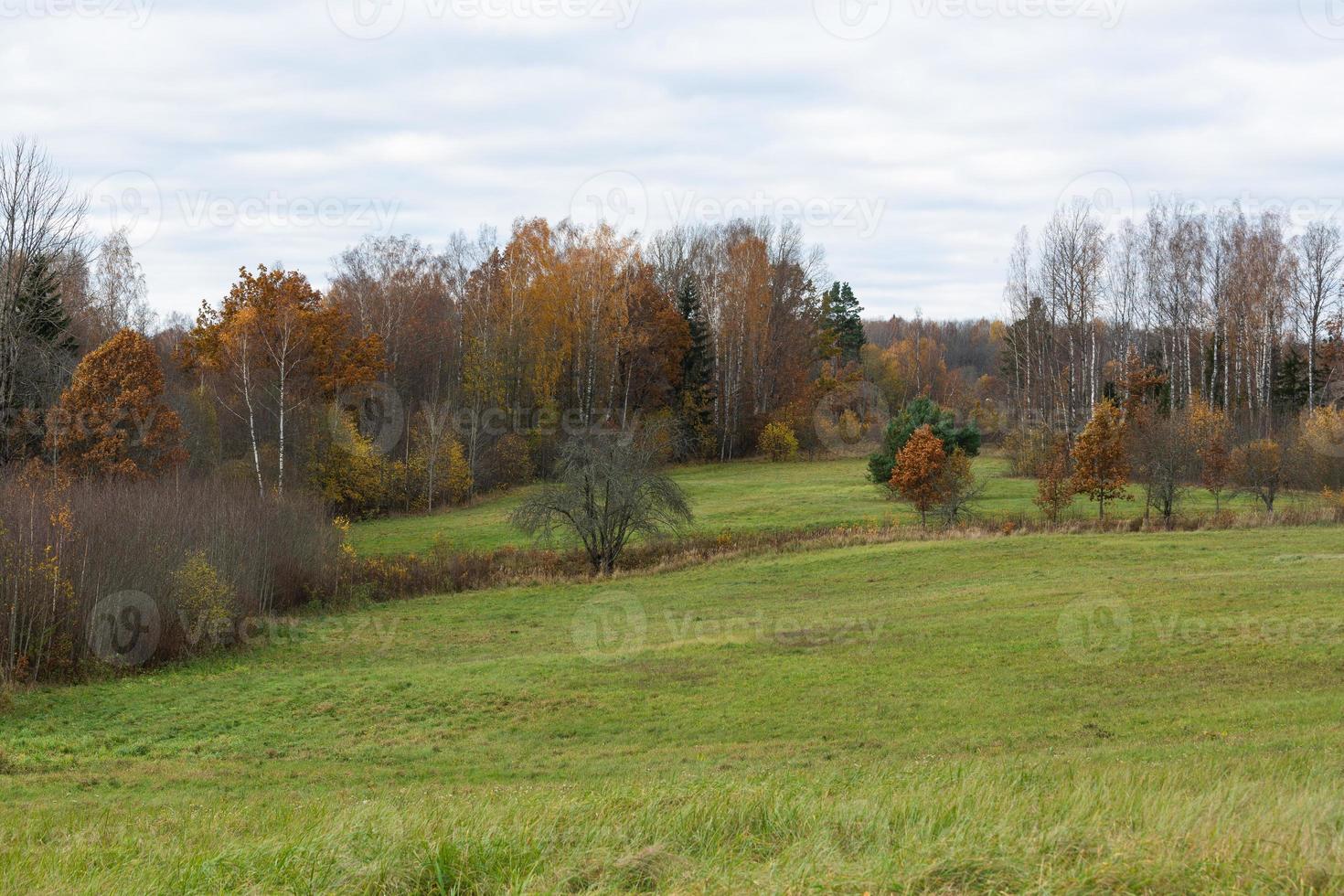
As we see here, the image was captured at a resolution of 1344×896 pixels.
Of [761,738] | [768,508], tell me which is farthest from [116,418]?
[761,738]

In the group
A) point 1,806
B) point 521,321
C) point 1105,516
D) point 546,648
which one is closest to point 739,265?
point 521,321

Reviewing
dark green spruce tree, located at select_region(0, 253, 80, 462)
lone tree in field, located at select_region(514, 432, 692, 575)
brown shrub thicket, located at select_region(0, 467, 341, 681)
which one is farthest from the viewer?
lone tree in field, located at select_region(514, 432, 692, 575)

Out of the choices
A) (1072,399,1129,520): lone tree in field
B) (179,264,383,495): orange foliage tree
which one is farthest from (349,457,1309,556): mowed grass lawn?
(179,264,383,495): orange foliage tree

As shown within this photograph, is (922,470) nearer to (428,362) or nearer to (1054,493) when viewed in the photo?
(1054,493)

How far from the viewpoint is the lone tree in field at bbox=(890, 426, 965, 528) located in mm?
44094

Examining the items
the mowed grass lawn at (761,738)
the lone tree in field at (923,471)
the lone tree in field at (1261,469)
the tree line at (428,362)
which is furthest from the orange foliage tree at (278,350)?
the lone tree in field at (1261,469)

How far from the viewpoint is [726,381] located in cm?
7225

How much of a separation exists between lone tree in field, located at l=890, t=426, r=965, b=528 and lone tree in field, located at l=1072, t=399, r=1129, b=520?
5.51m

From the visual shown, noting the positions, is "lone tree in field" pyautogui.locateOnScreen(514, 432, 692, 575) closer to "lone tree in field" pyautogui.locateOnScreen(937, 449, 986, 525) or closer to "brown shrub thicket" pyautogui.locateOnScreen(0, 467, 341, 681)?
"brown shrub thicket" pyautogui.locateOnScreen(0, 467, 341, 681)

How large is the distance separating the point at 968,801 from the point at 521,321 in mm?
62081

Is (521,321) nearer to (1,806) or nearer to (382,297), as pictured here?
(382,297)

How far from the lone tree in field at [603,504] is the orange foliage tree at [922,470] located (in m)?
10.0

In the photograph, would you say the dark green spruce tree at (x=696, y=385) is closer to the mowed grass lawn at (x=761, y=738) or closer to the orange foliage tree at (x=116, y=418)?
the mowed grass lawn at (x=761, y=738)

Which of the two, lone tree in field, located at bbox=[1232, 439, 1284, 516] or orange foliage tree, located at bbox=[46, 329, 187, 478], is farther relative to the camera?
lone tree in field, located at bbox=[1232, 439, 1284, 516]
